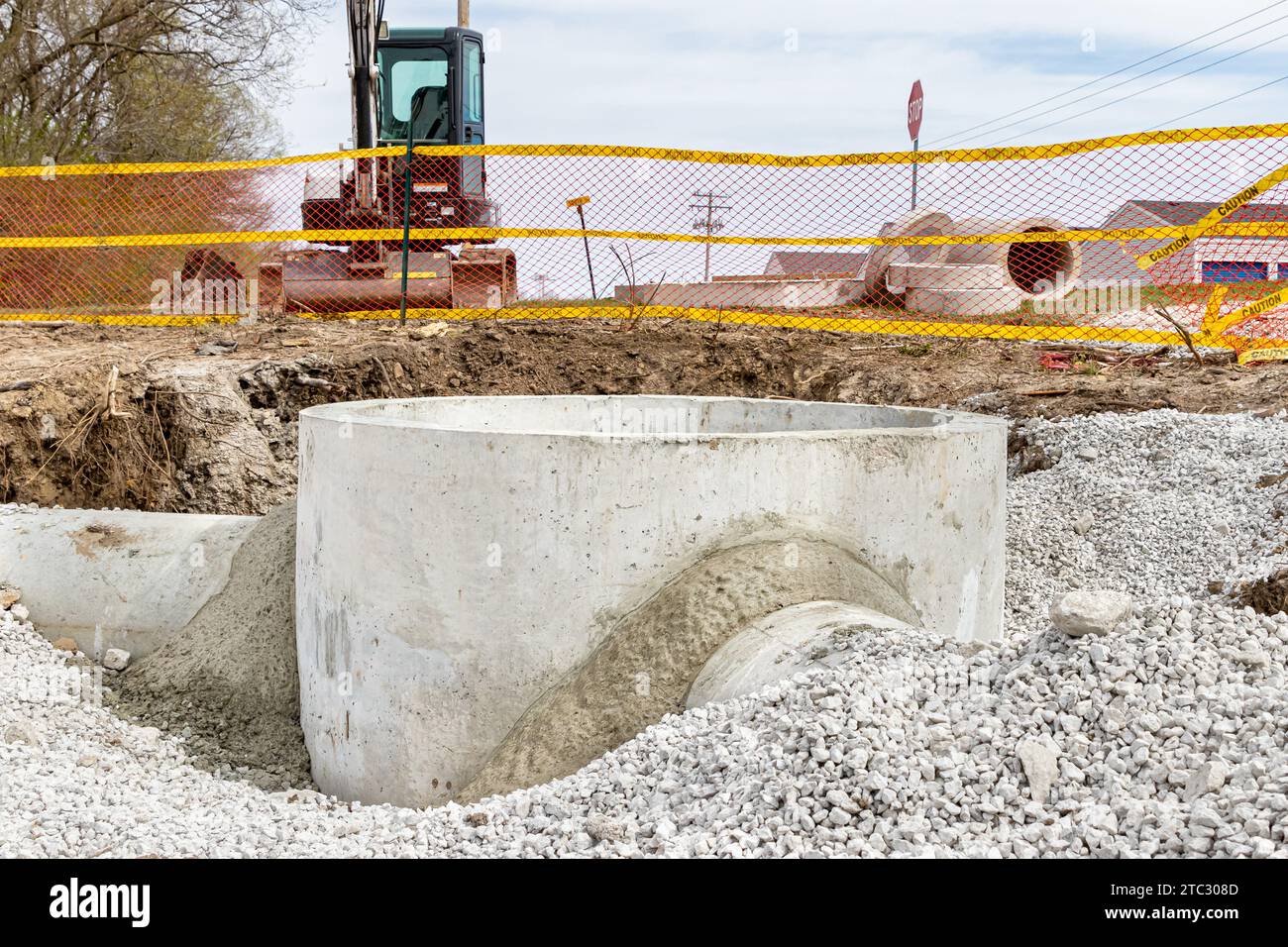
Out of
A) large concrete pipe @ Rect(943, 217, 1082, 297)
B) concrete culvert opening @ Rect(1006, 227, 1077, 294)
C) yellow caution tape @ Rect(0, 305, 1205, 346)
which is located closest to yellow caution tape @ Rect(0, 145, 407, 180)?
yellow caution tape @ Rect(0, 305, 1205, 346)

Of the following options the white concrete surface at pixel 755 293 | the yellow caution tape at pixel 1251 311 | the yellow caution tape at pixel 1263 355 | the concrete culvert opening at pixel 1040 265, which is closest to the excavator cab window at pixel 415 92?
the white concrete surface at pixel 755 293

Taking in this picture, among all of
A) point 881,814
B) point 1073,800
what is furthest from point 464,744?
point 1073,800

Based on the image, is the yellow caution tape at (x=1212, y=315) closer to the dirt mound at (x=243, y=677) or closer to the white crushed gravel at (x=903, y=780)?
the white crushed gravel at (x=903, y=780)

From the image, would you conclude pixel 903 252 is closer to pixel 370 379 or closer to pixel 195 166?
pixel 370 379

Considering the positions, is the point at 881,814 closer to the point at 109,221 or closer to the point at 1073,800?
the point at 1073,800

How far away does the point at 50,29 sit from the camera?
18.9 metres

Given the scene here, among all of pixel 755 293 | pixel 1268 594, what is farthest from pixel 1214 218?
pixel 1268 594

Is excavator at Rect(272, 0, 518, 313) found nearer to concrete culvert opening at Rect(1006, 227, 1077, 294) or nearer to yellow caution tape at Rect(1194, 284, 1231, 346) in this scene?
concrete culvert opening at Rect(1006, 227, 1077, 294)

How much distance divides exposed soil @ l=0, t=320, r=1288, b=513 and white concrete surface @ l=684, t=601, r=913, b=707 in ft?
12.7

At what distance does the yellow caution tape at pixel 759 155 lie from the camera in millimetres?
7910

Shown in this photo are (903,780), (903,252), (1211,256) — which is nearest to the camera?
(903,780)

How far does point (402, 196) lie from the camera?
1070cm

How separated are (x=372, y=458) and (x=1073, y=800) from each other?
2.35 m

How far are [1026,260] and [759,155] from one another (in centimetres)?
283
